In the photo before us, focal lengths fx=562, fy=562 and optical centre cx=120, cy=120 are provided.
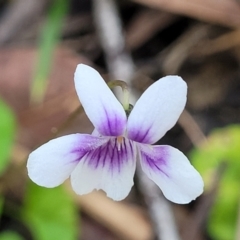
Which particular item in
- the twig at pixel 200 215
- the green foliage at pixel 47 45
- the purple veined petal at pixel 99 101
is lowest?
the twig at pixel 200 215

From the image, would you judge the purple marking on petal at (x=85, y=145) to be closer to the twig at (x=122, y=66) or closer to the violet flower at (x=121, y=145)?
the violet flower at (x=121, y=145)

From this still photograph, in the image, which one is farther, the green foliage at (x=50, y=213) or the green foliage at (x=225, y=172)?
the green foliage at (x=225, y=172)

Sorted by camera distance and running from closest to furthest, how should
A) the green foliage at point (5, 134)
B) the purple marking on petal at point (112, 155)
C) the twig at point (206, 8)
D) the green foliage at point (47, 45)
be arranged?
the purple marking on petal at point (112, 155) < the green foliage at point (5, 134) < the green foliage at point (47, 45) < the twig at point (206, 8)

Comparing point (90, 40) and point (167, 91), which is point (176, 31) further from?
point (167, 91)

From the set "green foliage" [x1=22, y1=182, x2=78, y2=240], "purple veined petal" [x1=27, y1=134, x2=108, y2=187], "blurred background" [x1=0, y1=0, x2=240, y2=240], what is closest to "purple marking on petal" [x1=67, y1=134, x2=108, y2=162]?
"purple veined petal" [x1=27, y1=134, x2=108, y2=187]

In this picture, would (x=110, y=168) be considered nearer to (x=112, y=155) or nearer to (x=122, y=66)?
(x=112, y=155)

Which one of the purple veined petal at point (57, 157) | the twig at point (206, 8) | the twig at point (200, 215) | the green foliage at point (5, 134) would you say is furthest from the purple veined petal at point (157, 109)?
the twig at point (206, 8)

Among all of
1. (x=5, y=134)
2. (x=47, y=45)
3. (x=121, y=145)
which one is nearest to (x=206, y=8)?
(x=47, y=45)
